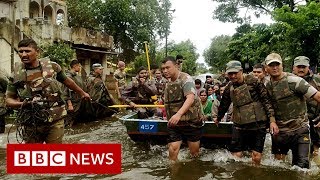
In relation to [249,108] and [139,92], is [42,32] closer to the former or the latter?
[139,92]

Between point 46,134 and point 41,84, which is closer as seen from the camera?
point 41,84

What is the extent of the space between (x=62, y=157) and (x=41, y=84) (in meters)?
1.40

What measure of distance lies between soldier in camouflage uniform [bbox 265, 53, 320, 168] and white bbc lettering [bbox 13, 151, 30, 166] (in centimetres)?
338

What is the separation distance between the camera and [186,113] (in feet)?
20.8

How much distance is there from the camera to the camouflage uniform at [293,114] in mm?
5641

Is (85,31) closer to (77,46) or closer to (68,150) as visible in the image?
(77,46)

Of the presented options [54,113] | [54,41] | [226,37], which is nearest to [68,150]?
[54,113]

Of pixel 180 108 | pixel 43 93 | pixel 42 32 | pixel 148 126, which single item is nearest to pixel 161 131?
pixel 148 126

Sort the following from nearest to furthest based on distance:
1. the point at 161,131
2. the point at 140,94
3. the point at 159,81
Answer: the point at 161,131, the point at 140,94, the point at 159,81

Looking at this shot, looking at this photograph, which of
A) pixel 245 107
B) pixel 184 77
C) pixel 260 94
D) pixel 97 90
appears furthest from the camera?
pixel 97 90

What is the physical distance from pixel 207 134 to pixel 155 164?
150 centimetres

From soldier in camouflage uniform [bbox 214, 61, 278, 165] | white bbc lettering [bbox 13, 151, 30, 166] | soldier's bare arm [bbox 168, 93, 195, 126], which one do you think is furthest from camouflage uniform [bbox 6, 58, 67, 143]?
soldier in camouflage uniform [bbox 214, 61, 278, 165]

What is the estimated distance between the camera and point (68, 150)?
13.2 feet

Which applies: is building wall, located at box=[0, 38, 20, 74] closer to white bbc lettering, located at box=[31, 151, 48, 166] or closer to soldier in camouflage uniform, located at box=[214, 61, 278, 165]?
soldier in camouflage uniform, located at box=[214, 61, 278, 165]
